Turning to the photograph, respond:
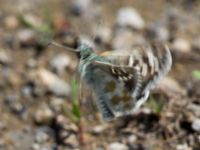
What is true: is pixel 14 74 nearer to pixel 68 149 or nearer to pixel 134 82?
pixel 68 149

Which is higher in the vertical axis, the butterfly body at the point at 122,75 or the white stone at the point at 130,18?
the white stone at the point at 130,18

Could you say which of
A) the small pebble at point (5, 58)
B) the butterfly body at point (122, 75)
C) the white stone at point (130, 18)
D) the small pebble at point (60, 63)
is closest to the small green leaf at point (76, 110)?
the butterfly body at point (122, 75)

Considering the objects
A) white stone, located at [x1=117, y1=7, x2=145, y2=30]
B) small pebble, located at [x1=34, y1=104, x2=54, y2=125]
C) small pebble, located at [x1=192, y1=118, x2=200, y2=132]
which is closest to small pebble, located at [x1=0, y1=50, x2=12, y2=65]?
small pebble, located at [x1=34, y1=104, x2=54, y2=125]

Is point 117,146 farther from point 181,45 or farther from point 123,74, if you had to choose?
point 181,45

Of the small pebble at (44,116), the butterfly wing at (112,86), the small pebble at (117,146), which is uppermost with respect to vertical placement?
the butterfly wing at (112,86)

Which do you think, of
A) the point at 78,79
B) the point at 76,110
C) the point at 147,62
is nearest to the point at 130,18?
the point at 78,79

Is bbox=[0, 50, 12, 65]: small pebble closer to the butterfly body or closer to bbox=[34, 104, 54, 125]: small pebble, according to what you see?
bbox=[34, 104, 54, 125]: small pebble

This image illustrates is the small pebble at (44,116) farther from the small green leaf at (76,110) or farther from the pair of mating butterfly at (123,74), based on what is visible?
the pair of mating butterfly at (123,74)
